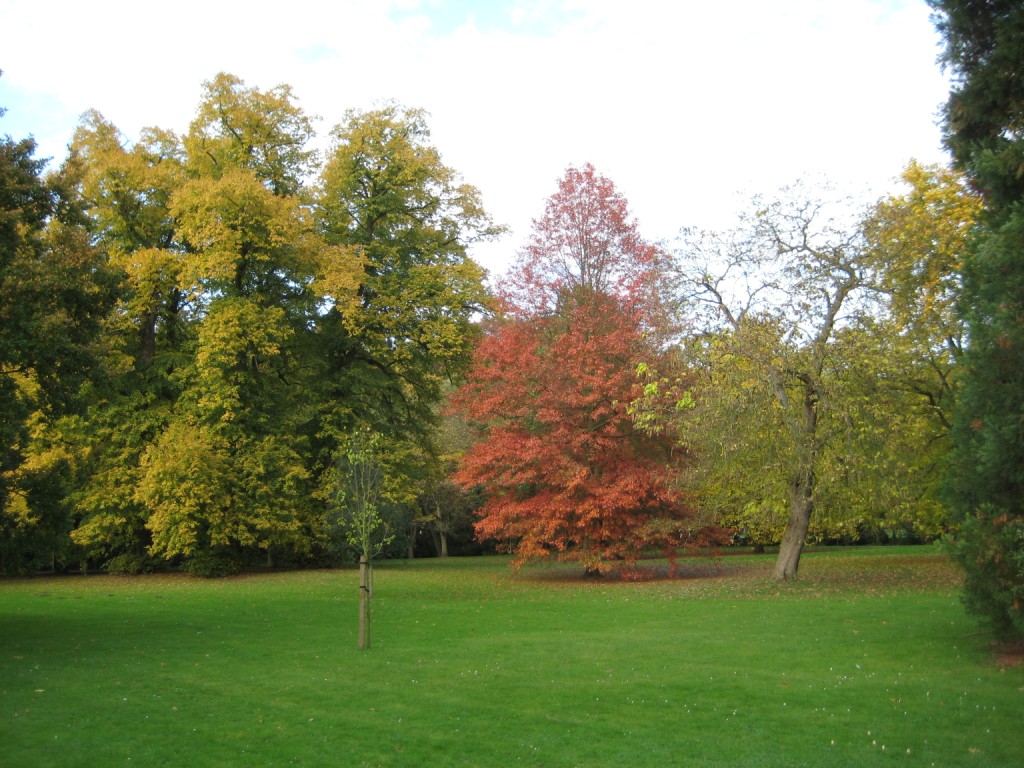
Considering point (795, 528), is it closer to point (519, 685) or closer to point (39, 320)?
point (519, 685)

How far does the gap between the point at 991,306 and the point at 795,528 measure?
44.1 feet

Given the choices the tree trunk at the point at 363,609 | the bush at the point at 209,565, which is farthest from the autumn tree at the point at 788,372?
the bush at the point at 209,565

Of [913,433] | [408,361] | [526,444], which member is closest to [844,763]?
[913,433]

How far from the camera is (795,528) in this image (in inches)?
858

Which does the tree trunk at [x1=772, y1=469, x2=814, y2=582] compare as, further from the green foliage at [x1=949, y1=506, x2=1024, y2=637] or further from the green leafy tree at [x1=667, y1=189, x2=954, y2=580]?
the green foliage at [x1=949, y1=506, x2=1024, y2=637]

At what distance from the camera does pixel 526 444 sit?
25.1 meters

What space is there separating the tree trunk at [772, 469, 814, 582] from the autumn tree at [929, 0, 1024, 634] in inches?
409

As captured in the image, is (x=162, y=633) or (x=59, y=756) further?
(x=162, y=633)

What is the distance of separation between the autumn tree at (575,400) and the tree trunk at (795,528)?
3465 millimetres

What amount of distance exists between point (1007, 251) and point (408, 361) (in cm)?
2489

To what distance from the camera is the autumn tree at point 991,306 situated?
29.6 feet

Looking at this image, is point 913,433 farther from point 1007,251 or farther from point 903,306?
point 1007,251

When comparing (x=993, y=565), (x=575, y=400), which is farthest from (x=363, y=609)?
(x=575, y=400)

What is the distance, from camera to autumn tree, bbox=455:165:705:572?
24.9 meters
